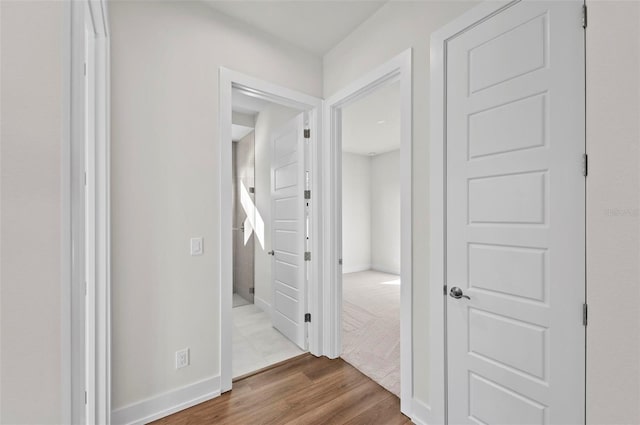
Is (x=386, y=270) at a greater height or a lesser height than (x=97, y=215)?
lesser

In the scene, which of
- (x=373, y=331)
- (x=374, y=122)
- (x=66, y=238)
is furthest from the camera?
(x=374, y=122)

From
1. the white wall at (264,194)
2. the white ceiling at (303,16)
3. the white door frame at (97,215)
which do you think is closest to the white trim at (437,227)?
the white ceiling at (303,16)

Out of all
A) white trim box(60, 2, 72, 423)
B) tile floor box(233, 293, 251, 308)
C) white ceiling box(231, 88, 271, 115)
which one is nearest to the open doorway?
white ceiling box(231, 88, 271, 115)

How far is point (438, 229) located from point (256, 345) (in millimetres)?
2135

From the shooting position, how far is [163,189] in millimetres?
1804

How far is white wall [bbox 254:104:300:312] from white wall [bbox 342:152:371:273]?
2991 mm

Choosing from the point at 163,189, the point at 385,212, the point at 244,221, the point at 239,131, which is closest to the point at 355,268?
the point at 385,212

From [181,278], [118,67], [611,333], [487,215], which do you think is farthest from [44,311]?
[118,67]

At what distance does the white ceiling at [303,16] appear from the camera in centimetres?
198

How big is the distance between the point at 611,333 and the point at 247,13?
2582 mm

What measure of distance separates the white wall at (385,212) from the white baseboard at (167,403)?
498cm

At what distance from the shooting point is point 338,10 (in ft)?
6.68

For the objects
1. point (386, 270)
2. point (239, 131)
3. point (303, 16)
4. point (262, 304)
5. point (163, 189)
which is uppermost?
point (303, 16)

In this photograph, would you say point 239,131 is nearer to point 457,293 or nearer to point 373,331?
point 373,331
